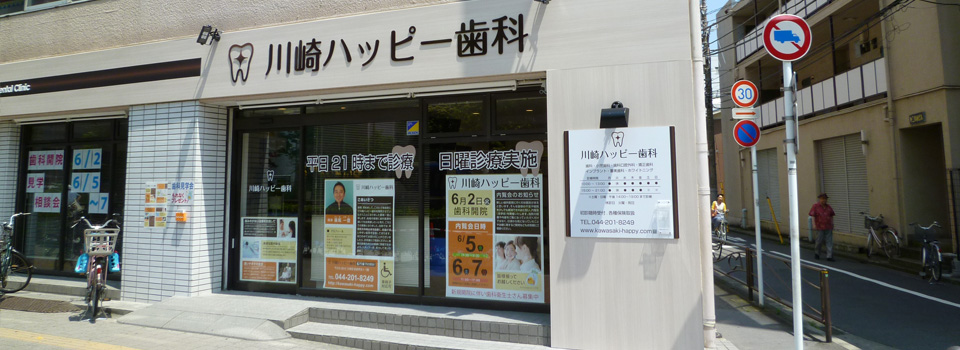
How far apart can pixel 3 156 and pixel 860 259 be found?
20454 mm

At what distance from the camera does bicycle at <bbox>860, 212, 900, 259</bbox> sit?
1291 cm

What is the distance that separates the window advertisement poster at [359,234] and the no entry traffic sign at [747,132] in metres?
5.58

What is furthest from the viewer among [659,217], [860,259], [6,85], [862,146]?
[862,146]

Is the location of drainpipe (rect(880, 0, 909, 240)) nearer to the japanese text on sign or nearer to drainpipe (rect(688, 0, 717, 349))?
drainpipe (rect(688, 0, 717, 349))

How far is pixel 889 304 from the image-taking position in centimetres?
854

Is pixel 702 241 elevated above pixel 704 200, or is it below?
below

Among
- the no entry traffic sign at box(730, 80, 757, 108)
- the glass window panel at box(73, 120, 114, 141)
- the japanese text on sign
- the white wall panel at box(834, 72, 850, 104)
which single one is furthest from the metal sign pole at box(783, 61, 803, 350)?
the white wall panel at box(834, 72, 850, 104)

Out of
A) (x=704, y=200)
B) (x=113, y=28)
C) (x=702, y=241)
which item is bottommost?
(x=702, y=241)

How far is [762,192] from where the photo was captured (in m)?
22.8

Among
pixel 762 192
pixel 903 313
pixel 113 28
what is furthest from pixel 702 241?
pixel 762 192

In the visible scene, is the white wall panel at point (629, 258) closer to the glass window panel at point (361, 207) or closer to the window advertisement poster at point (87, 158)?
the glass window panel at point (361, 207)

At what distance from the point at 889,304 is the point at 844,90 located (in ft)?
33.4

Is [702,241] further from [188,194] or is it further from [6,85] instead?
[6,85]

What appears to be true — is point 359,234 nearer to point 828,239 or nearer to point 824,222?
point 824,222
